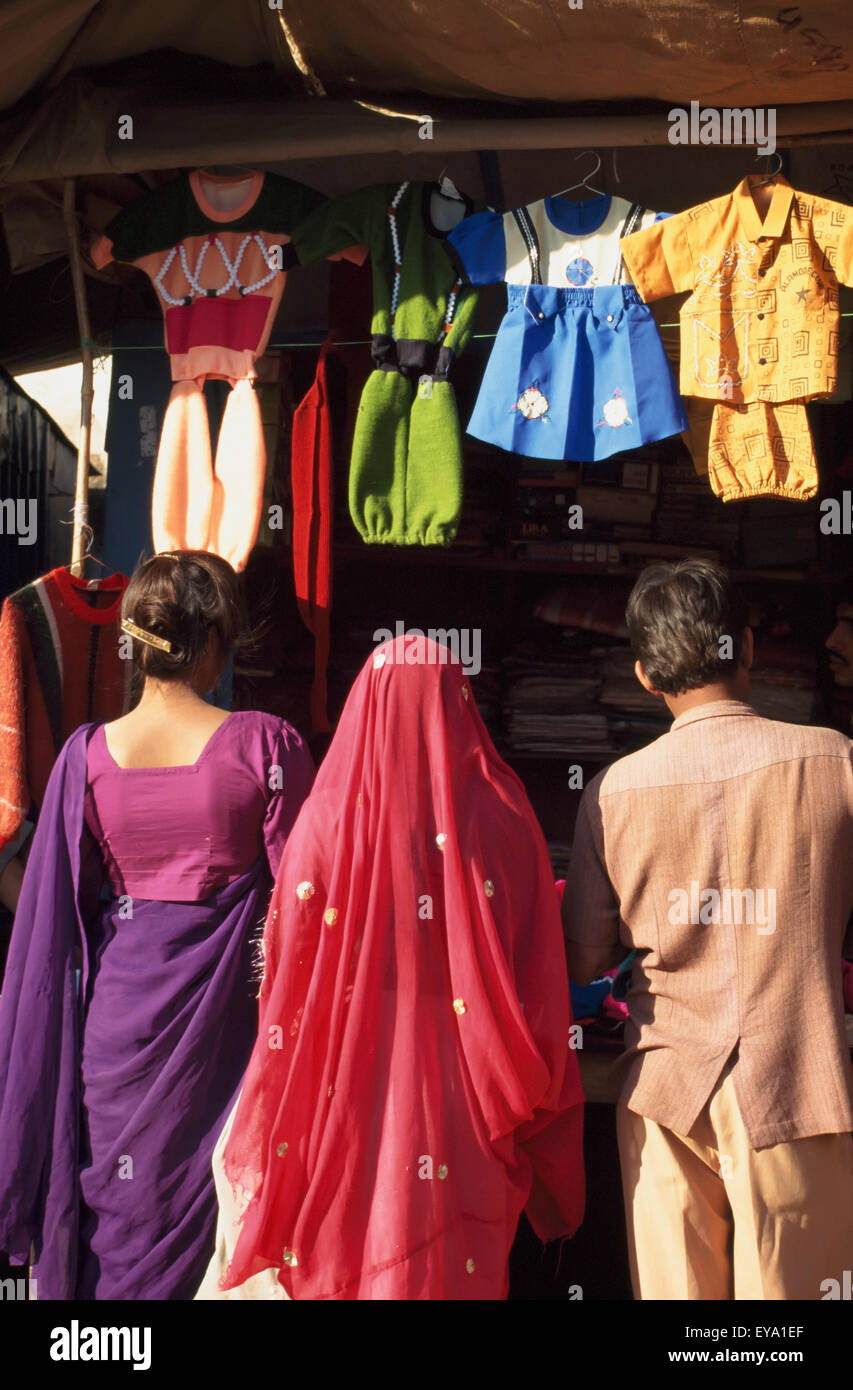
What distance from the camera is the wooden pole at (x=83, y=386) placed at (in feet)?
11.0

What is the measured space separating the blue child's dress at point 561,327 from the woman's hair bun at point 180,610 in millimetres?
926

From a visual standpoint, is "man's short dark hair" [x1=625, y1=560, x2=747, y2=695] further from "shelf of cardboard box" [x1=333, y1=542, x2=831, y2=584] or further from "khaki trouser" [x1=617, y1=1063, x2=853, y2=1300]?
"shelf of cardboard box" [x1=333, y1=542, x2=831, y2=584]

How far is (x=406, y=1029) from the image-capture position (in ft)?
6.68

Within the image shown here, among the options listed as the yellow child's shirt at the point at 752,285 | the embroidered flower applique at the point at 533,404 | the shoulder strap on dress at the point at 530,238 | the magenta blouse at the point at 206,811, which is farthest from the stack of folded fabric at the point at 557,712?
the magenta blouse at the point at 206,811

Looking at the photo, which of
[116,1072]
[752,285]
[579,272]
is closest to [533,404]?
[579,272]

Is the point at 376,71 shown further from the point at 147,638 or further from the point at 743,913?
the point at 743,913

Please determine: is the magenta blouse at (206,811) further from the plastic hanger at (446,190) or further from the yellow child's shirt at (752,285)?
the plastic hanger at (446,190)

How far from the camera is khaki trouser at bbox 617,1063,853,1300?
200 cm

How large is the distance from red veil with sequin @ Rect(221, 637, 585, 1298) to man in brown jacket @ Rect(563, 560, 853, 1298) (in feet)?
0.56

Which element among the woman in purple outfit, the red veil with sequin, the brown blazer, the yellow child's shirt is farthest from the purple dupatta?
the yellow child's shirt

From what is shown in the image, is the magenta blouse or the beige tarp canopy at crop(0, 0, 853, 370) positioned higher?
the beige tarp canopy at crop(0, 0, 853, 370)

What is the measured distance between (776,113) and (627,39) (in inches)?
17.1

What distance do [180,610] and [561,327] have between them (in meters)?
1.33

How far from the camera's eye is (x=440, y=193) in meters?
3.10
